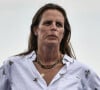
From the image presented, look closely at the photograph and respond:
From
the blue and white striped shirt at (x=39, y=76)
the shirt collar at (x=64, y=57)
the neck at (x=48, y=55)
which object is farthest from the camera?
the shirt collar at (x=64, y=57)

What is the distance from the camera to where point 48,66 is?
5367mm

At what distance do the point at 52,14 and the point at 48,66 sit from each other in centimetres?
63

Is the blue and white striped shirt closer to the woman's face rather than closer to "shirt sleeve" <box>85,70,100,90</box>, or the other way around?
"shirt sleeve" <box>85,70,100,90</box>

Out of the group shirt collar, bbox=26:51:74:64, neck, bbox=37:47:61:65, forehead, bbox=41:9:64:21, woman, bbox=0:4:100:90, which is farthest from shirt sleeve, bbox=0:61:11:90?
forehead, bbox=41:9:64:21

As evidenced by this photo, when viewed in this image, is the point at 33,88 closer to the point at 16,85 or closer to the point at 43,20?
the point at 16,85

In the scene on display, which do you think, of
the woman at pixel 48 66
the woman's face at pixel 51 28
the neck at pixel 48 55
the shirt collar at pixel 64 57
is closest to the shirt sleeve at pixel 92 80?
the woman at pixel 48 66

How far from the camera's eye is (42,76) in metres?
5.22

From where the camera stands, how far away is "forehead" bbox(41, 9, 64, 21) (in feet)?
17.6

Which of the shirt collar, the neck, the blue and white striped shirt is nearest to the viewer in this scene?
the blue and white striped shirt

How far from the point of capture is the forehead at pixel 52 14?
5367 millimetres

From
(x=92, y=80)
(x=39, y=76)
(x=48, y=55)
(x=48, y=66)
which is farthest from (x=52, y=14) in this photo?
(x=92, y=80)

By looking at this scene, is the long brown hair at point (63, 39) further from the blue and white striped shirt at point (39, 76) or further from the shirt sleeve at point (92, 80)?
the shirt sleeve at point (92, 80)

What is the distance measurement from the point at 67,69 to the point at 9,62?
711mm

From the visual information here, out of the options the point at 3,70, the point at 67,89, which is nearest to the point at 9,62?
the point at 3,70
